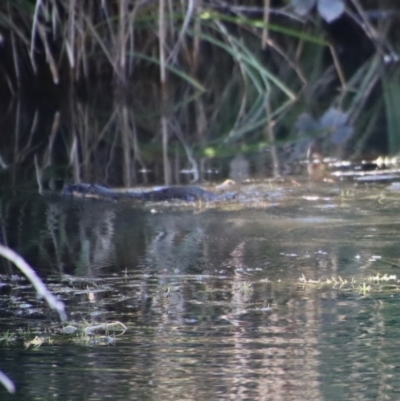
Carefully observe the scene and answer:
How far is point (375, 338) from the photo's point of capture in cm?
359

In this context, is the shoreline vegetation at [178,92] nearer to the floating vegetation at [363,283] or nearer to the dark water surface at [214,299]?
the dark water surface at [214,299]

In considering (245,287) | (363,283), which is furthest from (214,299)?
(363,283)

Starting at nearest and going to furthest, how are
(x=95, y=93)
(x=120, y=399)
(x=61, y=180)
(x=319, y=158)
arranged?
1. (x=120, y=399)
2. (x=61, y=180)
3. (x=319, y=158)
4. (x=95, y=93)

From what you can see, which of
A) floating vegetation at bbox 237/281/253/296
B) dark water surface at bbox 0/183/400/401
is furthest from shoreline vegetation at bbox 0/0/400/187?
floating vegetation at bbox 237/281/253/296

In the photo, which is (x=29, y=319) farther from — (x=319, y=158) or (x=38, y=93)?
(x=38, y=93)

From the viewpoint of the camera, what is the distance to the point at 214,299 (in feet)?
13.7

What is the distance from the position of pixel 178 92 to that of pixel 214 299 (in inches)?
373

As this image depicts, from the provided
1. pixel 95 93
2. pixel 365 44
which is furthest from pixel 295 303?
pixel 365 44

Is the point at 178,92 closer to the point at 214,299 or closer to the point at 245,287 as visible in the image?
the point at 245,287

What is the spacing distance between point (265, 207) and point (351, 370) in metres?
2.89

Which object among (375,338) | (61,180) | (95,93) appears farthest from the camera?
(95,93)

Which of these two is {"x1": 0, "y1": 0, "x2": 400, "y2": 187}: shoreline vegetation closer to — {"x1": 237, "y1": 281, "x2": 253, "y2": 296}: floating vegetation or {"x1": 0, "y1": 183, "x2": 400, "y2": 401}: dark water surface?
{"x1": 0, "y1": 183, "x2": 400, "y2": 401}: dark water surface

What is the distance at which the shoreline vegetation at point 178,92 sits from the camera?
27.7ft

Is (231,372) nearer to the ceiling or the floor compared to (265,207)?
nearer to the floor
